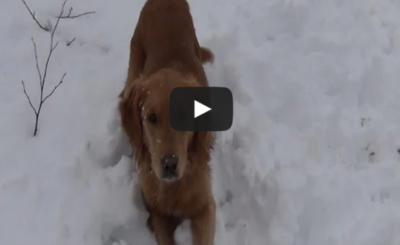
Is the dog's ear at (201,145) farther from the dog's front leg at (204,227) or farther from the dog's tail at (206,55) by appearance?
the dog's tail at (206,55)

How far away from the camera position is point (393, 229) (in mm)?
3074

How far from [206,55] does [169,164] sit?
150 centimetres

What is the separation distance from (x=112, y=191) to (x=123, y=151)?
0.36m

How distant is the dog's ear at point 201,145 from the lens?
2.95 metres

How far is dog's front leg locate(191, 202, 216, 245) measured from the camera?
3.03 metres

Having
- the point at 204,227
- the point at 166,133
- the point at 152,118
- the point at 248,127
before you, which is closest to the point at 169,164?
the point at 166,133

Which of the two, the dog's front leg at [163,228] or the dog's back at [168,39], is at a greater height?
the dog's back at [168,39]

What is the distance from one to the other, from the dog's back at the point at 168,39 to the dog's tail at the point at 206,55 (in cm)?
5

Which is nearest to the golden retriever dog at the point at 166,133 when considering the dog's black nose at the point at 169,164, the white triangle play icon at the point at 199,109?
the dog's black nose at the point at 169,164

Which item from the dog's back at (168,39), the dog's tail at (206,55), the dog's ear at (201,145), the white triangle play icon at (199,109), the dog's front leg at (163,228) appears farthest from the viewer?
the dog's tail at (206,55)

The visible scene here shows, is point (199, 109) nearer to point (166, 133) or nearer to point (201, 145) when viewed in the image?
point (201, 145)

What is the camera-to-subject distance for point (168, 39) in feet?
11.7

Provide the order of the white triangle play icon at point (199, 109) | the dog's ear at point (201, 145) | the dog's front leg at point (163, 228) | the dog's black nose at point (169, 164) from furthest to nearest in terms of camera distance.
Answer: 1. the dog's front leg at point (163, 228)
2. the dog's ear at point (201, 145)
3. the white triangle play icon at point (199, 109)
4. the dog's black nose at point (169, 164)
